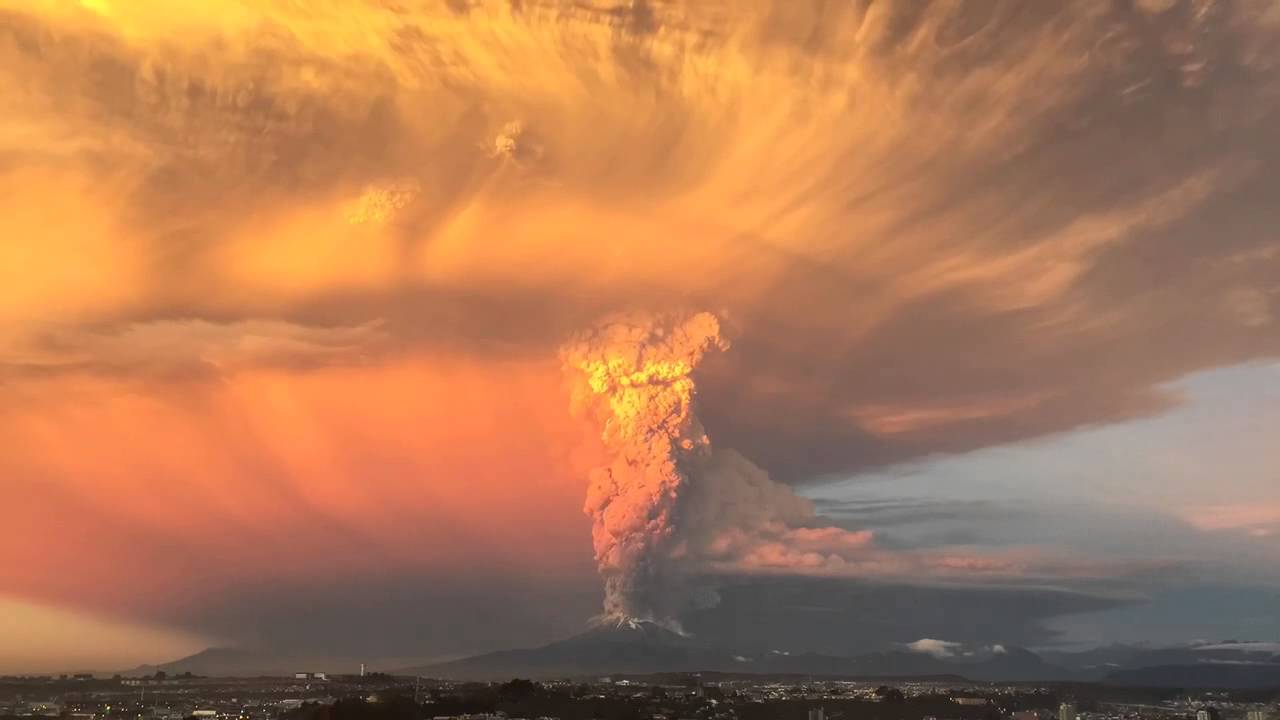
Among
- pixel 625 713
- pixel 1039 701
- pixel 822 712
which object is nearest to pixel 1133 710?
pixel 1039 701

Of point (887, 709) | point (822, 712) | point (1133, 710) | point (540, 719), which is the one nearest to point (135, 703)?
point (540, 719)

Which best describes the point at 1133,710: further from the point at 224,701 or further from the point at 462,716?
the point at 224,701

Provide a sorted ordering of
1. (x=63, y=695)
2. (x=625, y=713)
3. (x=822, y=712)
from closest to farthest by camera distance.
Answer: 1. (x=625, y=713)
2. (x=822, y=712)
3. (x=63, y=695)

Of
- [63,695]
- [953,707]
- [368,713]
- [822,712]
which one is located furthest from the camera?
[953,707]

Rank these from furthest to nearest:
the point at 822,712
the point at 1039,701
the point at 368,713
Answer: the point at 1039,701
the point at 822,712
the point at 368,713

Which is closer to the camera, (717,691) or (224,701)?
(224,701)

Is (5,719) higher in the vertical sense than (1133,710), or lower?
higher

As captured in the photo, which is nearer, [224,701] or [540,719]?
[540,719]

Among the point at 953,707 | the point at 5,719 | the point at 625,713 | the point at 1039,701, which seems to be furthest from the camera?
the point at 1039,701

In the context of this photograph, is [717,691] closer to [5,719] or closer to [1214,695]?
[1214,695]
